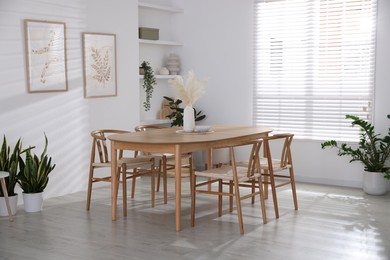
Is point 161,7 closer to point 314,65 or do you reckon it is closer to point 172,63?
point 172,63

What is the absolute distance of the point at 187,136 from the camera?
15.1 ft

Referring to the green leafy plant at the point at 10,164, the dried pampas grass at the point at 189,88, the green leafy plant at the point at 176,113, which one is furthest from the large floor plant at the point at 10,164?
the green leafy plant at the point at 176,113

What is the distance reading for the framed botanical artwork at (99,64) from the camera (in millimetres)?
5883

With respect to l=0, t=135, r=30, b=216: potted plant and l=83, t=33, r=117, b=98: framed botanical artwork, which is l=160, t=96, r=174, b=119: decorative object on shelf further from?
l=0, t=135, r=30, b=216: potted plant

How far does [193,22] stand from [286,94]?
177 centimetres

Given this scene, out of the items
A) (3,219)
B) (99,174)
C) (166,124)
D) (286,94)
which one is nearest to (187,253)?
(3,219)

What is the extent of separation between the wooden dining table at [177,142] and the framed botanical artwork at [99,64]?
4.34 feet

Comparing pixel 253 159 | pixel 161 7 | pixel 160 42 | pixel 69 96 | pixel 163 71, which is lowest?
pixel 253 159

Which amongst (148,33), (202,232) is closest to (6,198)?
(202,232)

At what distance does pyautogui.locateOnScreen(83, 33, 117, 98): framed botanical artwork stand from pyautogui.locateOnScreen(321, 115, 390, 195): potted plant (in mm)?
2632

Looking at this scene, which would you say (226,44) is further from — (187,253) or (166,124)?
(187,253)

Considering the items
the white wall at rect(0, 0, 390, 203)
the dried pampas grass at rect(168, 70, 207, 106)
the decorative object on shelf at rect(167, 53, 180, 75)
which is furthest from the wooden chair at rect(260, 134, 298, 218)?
the decorative object on shelf at rect(167, 53, 180, 75)

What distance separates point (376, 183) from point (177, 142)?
2.55 m

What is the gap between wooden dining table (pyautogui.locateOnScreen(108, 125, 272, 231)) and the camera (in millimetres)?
4207
